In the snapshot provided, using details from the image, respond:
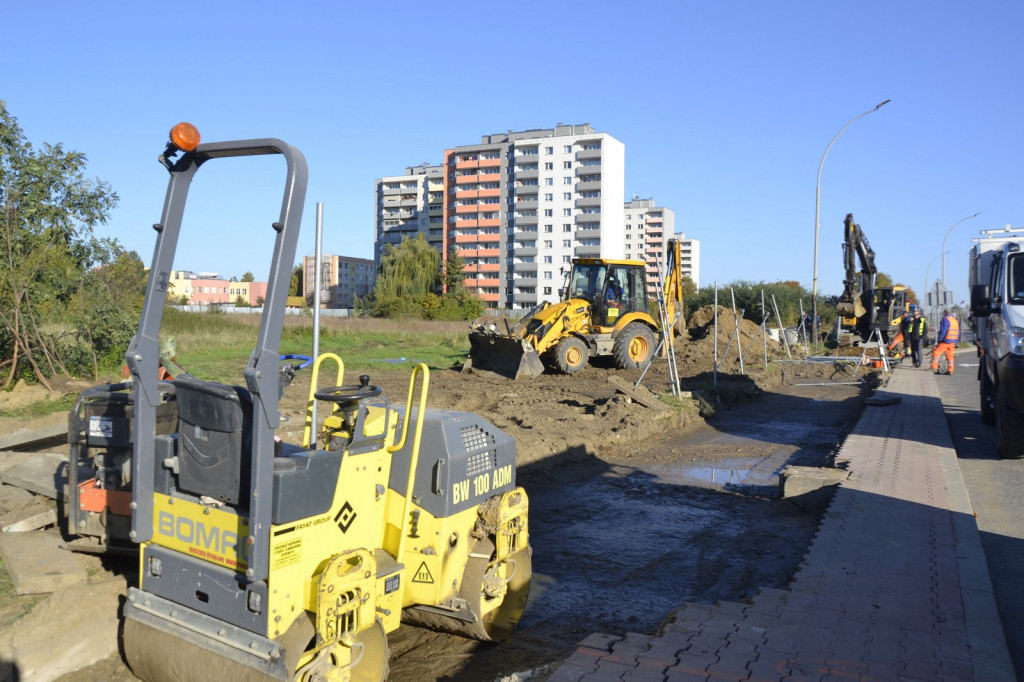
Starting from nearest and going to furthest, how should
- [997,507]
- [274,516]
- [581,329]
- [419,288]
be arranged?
[274,516], [997,507], [581,329], [419,288]

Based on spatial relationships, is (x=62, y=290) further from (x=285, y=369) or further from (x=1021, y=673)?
(x=1021, y=673)

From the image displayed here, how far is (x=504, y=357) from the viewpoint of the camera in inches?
760

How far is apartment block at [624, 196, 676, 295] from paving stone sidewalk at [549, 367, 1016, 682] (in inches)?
4357

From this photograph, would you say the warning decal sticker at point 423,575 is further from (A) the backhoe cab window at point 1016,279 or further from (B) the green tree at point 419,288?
(B) the green tree at point 419,288

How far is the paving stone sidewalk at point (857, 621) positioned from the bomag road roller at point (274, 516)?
0.99 metres

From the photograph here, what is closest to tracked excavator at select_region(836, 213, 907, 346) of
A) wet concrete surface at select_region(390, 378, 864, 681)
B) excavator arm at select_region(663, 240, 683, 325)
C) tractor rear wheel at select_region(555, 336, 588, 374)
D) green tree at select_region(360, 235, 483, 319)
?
excavator arm at select_region(663, 240, 683, 325)

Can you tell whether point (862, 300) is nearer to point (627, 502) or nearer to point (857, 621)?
point (627, 502)

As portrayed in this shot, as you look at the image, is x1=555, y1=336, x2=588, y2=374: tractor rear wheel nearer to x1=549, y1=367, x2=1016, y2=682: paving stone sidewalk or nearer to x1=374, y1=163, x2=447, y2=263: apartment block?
x1=549, y1=367, x2=1016, y2=682: paving stone sidewalk

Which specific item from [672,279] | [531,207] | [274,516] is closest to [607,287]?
[672,279]

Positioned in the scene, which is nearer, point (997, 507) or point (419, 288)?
point (997, 507)

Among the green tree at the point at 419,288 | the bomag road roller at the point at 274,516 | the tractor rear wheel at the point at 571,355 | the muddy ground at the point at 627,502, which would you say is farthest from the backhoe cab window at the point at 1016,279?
the green tree at the point at 419,288

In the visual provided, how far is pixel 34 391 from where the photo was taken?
1287 cm

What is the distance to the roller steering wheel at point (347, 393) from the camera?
3.80 metres

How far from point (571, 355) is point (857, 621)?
1533 centimetres
